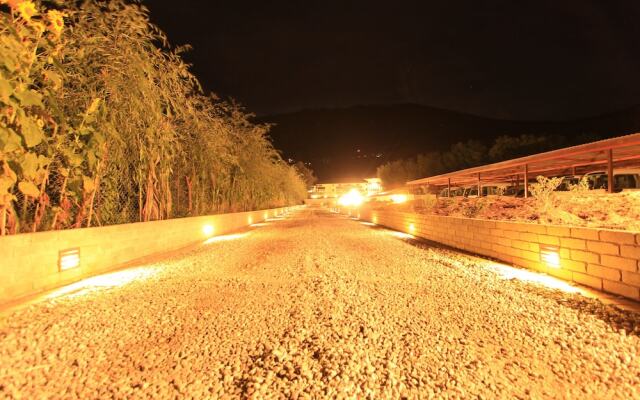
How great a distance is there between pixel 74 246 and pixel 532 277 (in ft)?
22.5

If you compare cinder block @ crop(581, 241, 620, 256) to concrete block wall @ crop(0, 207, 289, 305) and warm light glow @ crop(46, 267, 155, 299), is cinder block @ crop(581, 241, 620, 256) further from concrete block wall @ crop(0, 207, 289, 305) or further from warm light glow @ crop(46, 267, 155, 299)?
concrete block wall @ crop(0, 207, 289, 305)

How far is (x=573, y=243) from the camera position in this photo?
13.5 feet

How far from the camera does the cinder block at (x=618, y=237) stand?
333 cm

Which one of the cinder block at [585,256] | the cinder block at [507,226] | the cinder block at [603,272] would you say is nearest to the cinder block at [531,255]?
the cinder block at [507,226]

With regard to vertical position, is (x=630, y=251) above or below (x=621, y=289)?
above

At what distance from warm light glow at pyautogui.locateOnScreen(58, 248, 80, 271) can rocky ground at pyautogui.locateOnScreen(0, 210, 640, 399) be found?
531 mm

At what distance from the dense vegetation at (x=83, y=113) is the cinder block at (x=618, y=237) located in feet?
22.1

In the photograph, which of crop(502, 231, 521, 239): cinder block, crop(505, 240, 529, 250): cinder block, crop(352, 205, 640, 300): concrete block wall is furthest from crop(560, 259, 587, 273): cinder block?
crop(502, 231, 521, 239): cinder block

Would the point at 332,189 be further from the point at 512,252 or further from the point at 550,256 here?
the point at 550,256

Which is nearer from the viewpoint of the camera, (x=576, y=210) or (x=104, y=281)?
(x=104, y=281)

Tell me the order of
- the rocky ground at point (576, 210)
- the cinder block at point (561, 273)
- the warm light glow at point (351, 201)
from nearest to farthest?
the cinder block at point (561, 273) < the rocky ground at point (576, 210) < the warm light glow at point (351, 201)

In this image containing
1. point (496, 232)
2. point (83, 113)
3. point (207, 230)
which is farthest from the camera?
point (207, 230)

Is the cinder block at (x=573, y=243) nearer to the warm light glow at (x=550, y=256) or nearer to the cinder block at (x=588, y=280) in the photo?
the warm light glow at (x=550, y=256)

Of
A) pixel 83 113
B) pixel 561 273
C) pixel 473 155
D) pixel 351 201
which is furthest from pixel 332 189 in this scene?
pixel 561 273
